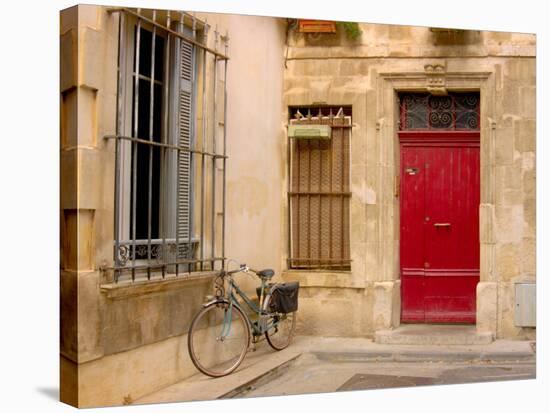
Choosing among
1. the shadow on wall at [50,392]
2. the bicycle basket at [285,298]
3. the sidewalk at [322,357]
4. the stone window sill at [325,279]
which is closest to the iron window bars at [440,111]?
the stone window sill at [325,279]

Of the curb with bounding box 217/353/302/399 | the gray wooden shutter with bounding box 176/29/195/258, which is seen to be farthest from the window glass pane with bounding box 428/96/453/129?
the curb with bounding box 217/353/302/399

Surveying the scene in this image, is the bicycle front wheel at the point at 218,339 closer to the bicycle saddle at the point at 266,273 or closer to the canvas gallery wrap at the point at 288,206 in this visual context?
A: the canvas gallery wrap at the point at 288,206

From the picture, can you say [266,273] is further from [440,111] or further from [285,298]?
[440,111]

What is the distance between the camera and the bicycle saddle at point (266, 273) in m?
6.85

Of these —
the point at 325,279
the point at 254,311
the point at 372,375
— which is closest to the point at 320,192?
the point at 325,279

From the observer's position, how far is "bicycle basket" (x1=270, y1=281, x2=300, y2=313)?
22.7 ft

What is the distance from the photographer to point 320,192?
23.2ft

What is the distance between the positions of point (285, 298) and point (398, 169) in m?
1.38

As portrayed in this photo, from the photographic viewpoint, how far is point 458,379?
7344 mm

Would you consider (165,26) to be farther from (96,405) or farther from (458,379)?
(458,379)

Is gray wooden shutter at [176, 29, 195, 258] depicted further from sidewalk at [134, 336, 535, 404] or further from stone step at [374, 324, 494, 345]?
stone step at [374, 324, 494, 345]

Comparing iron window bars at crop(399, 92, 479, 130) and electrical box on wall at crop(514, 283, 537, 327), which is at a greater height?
iron window bars at crop(399, 92, 479, 130)

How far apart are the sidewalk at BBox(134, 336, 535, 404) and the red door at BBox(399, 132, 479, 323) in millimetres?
274

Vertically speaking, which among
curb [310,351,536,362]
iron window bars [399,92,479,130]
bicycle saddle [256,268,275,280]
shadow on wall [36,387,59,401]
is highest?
Result: iron window bars [399,92,479,130]
